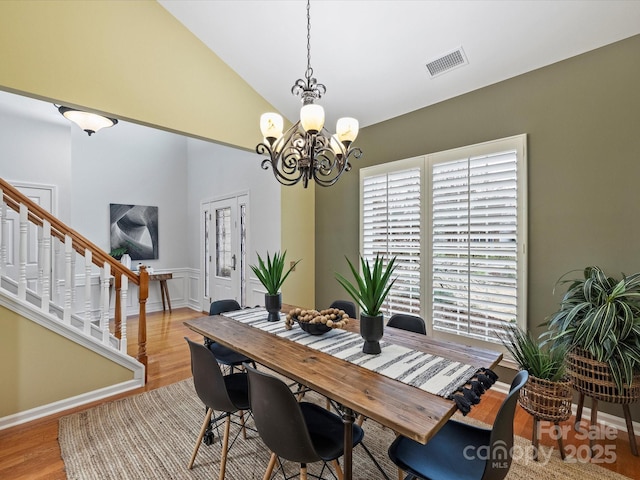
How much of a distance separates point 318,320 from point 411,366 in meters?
0.62

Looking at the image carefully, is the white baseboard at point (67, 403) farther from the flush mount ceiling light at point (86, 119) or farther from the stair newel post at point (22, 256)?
the flush mount ceiling light at point (86, 119)

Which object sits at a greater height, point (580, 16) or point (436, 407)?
point (580, 16)

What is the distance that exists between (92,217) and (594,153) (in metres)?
6.71

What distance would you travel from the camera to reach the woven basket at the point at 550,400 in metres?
1.89

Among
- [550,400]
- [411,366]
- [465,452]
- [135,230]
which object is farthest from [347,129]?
[135,230]

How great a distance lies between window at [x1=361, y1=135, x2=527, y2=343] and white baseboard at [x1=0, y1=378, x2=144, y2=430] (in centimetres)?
270

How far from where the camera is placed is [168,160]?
6250 mm

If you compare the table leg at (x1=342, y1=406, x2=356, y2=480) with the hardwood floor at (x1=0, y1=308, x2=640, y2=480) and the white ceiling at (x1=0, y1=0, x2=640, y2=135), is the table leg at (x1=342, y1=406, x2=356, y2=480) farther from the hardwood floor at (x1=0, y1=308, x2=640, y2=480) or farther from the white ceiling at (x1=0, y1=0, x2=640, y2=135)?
the white ceiling at (x1=0, y1=0, x2=640, y2=135)

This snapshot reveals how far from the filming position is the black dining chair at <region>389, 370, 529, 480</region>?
1.16 m

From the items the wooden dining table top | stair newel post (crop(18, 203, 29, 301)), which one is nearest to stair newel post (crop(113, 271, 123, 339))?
stair newel post (crop(18, 203, 29, 301))

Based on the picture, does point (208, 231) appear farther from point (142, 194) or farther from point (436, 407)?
point (436, 407)

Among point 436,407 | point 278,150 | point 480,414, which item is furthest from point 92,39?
point 480,414

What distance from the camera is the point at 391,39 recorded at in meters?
2.69

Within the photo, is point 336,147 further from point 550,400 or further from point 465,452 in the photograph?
point 550,400
